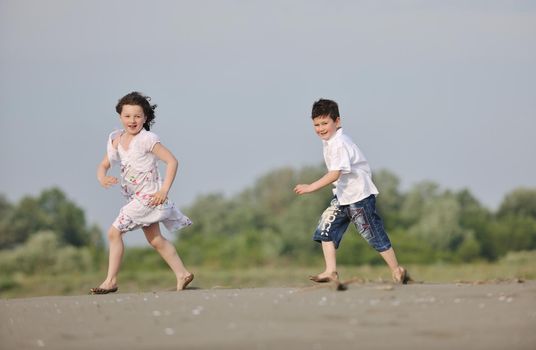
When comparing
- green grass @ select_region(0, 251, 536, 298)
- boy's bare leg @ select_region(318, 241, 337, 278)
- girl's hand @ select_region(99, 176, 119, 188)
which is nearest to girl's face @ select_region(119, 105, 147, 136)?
girl's hand @ select_region(99, 176, 119, 188)

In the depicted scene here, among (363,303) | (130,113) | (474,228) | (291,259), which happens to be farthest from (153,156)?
(474,228)

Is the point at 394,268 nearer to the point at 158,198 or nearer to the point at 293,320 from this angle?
the point at 158,198

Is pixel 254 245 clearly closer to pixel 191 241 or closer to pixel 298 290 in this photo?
pixel 191 241

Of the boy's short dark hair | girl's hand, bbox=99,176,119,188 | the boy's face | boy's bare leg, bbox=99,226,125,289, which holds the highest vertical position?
the boy's short dark hair

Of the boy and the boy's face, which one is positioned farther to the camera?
the boy's face

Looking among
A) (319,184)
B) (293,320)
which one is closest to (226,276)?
(319,184)

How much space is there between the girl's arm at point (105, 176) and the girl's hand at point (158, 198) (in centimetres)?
43

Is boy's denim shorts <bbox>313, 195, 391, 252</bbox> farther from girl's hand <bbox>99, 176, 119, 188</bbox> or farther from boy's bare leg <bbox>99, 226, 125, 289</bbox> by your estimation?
girl's hand <bbox>99, 176, 119, 188</bbox>

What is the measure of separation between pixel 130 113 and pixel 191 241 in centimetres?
3119

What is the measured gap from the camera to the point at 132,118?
10.6 m

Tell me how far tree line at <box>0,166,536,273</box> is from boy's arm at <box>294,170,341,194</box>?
27.1m

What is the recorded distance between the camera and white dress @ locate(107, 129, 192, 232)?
10531mm

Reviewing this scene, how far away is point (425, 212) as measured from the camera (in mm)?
42094

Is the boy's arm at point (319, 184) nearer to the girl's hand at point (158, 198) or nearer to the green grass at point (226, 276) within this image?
the girl's hand at point (158, 198)
